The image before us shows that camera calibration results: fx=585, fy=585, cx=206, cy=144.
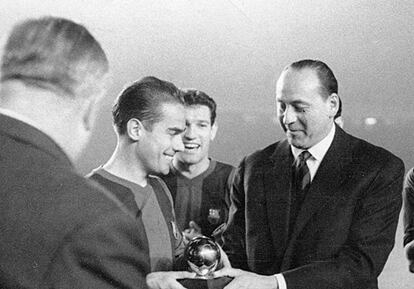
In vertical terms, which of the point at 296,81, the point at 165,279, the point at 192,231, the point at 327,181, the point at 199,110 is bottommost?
the point at 165,279

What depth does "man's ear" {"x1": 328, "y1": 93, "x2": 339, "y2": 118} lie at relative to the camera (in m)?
1.85

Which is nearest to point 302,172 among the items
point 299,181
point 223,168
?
point 299,181

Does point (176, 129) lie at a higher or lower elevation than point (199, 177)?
higher

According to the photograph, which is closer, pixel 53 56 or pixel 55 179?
pixel 55 179

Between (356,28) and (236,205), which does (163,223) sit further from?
(356,28)

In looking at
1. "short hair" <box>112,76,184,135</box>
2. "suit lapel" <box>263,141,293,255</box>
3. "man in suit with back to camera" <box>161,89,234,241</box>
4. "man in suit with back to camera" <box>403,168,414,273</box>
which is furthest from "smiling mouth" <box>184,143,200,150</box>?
"man in suit with back to camera" <box>403,168,414,273</box>

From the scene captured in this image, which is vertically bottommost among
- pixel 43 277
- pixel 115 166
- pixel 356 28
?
pixel 43 277

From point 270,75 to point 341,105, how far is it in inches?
9.6

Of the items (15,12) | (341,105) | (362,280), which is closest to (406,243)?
(362,280)

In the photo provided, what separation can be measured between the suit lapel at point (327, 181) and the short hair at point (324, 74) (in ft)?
0.42

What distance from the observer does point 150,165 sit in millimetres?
1828

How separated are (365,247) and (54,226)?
0.94 m

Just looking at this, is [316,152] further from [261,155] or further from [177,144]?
[177,144]

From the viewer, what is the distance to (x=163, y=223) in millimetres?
1850
